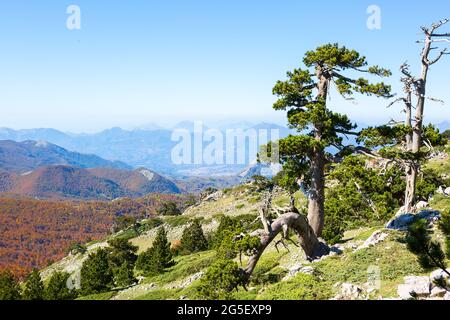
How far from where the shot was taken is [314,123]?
20.3m

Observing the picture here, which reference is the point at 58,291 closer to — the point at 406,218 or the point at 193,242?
the point at 193,242

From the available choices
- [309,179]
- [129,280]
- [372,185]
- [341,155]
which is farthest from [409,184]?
[129,280]

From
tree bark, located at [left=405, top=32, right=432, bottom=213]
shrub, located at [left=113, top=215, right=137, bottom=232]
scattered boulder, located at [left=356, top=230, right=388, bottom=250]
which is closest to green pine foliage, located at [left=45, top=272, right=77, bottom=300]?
scattered boulder, located at [left=356, top=230, right=388, bottom=250]

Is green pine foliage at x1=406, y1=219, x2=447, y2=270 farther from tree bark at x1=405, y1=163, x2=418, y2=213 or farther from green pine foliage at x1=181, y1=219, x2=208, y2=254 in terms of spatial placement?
green pine foliage at x1=181, y1=219, x2=208, y2=254

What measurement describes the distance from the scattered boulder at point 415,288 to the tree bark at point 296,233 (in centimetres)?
563

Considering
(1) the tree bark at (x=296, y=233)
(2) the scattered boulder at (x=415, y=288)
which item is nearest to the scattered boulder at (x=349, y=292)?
(2) the scattered boulder at (x=415, y=288)

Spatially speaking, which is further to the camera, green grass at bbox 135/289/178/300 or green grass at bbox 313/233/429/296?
green grass at bbox 135/289/178/300

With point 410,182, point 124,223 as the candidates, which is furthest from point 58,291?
point 124,223

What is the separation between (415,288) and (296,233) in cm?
801

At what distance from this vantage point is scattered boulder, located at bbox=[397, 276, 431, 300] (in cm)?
1321

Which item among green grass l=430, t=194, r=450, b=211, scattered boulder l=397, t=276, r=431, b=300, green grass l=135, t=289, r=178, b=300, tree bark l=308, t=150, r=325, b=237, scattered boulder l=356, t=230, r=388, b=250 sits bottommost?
green grass l=135, t=289, r=178, b=300

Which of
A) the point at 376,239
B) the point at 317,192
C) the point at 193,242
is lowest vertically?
the point at 193,242
